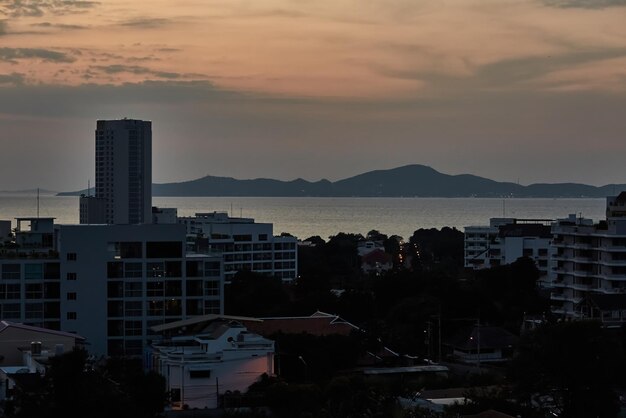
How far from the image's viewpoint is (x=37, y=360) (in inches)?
990

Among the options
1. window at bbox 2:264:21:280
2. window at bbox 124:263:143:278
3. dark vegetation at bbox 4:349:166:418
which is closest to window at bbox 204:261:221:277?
window at bbox 124:263:143:278

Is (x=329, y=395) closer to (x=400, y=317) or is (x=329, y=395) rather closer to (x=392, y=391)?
(x=392, y=391)

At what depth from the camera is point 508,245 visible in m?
60.1

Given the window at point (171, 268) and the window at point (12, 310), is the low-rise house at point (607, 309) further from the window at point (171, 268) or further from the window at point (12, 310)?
the window at point (12, 310)

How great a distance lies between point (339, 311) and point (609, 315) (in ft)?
31.3

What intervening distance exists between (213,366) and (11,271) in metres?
9.56

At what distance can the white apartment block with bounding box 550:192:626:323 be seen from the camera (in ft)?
130

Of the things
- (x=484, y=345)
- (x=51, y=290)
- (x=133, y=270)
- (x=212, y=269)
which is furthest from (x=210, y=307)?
(x=484, y=345)

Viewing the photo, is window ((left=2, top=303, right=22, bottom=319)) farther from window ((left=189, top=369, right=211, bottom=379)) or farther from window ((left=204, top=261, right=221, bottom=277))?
window ((left=189, top=369, right=211, bottom=379))

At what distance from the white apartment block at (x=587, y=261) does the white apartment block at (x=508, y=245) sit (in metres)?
12.1

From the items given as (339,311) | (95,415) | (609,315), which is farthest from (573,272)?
(95,415)

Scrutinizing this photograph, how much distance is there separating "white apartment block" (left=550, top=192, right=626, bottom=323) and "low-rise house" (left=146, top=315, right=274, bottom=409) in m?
13.3

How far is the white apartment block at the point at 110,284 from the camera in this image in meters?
34.5

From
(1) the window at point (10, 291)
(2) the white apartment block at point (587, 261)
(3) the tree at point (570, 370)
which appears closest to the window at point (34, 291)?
(1) the window at point (10, 291)
